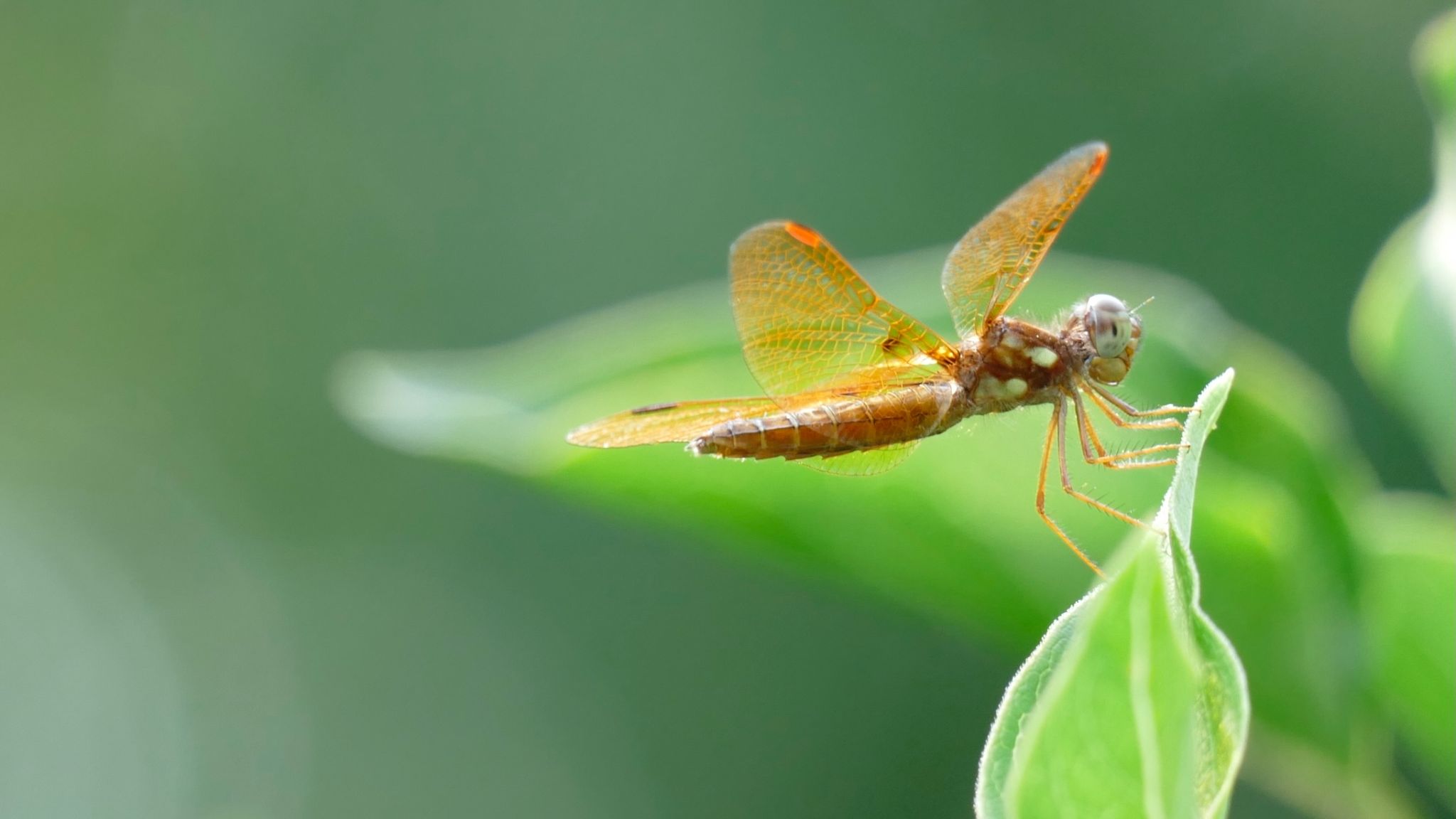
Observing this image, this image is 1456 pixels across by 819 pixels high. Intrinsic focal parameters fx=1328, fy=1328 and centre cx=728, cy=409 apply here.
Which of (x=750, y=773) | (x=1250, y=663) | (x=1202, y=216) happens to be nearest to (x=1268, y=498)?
(x=1250, y=663)

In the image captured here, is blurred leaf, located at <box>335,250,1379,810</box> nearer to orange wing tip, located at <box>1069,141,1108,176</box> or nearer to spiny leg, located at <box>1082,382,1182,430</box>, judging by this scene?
spiny leg, located at <box>1082,382,1182,430</box>

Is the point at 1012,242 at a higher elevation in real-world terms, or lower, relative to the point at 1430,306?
higher

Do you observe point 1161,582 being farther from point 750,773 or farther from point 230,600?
point 230,600

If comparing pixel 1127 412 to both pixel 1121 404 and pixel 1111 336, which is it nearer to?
pixel 1121 404

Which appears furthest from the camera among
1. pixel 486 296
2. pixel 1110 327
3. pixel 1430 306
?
pixel 486 296

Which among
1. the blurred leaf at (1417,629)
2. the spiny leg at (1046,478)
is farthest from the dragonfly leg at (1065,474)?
the blurred leaf at (1417,629)

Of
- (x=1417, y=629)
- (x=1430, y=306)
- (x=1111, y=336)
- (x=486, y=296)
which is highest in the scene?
(x=486, y=296)

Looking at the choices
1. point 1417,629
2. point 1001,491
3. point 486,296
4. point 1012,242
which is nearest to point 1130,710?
point 1417,629
